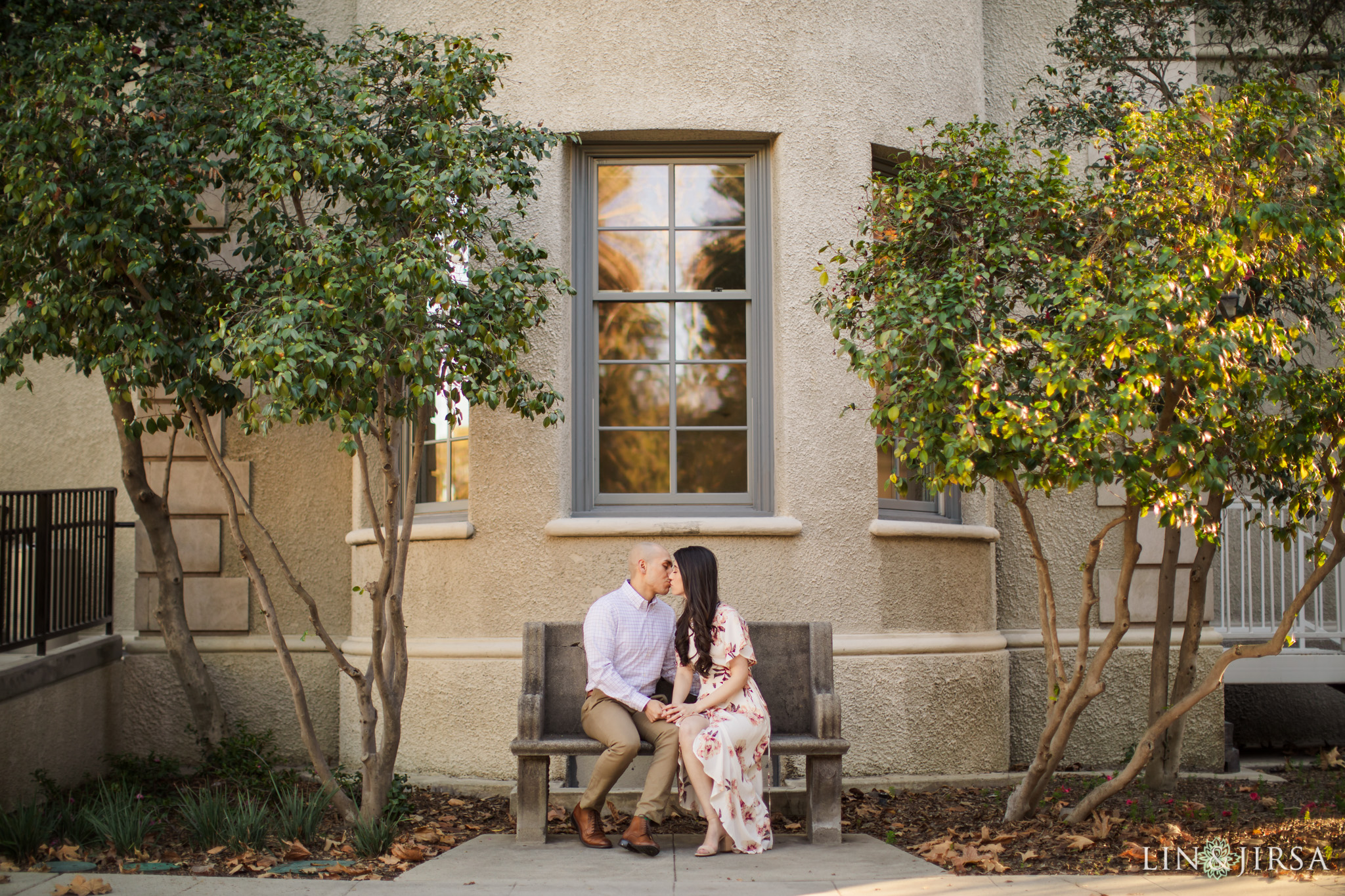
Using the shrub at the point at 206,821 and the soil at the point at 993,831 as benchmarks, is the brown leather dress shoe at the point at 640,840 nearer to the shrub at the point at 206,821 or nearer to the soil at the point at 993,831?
the soil at the point at 993,831

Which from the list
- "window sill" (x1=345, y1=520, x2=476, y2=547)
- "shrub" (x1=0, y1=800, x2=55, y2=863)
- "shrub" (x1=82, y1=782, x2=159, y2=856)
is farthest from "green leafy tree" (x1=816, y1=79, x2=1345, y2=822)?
"shrub" (x1=0, y1=800, x2=55, y2=863)

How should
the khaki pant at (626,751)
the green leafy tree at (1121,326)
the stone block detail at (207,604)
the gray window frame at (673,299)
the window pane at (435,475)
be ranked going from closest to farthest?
the green leafy tree at (1121,326), the khaki pant at (626,751), the gray window frame at (673,299), the window pane at (435,475), the stone block detail at (207,604)

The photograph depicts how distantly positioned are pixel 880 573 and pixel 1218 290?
116 inches

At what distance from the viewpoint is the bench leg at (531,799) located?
235 inches

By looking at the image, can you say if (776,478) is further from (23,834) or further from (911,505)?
(23,834)

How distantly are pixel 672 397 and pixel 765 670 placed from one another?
2.07 metres

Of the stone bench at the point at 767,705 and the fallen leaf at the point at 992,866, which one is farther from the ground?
the stone bench at the point at 767,705

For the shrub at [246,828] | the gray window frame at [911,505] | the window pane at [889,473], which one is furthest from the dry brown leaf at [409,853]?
the window pane at [889,473]

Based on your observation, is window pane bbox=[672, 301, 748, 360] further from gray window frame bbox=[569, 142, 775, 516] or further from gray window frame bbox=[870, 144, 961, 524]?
gray window frame bbox=[870, 144, 961, 524]

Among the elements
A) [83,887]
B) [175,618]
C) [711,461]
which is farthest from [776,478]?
[83,887]

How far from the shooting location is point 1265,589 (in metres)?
9.36

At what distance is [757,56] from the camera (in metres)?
7.63

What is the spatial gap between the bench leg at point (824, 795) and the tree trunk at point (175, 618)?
4396 mm

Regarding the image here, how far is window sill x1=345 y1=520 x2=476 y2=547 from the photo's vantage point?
7.50 metres
